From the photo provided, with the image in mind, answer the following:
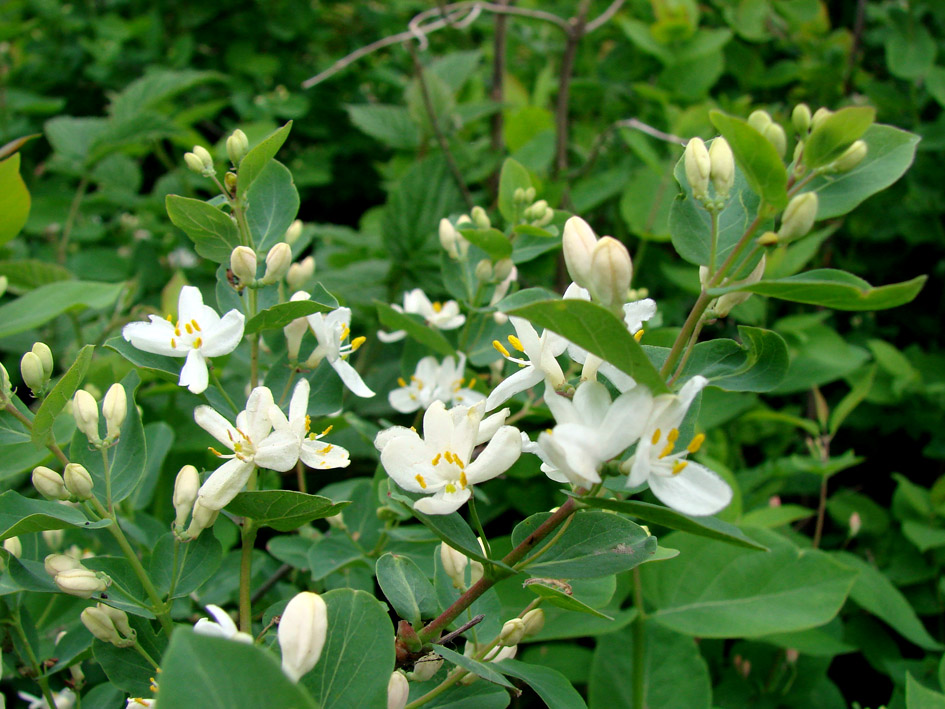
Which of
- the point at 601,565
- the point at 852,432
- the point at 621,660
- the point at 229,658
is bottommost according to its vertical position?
the point at 852,432

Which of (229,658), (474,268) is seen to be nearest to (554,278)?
(474,268)

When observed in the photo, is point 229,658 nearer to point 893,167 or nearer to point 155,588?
point 155,588

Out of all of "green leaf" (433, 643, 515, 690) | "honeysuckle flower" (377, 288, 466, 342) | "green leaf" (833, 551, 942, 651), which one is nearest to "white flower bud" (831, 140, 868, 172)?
"green leaf" (433, 643, 515, 690)

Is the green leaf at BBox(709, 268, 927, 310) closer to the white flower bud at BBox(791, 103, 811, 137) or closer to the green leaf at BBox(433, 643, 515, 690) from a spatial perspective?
the white flower bud at BBox(791, 103, 811, 137)

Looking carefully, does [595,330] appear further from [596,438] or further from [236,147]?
[236,147]

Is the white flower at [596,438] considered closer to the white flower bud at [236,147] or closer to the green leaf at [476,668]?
the green leaf at [476,668]
